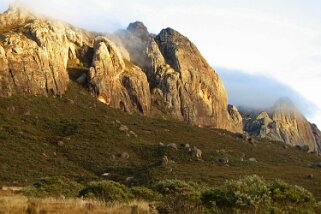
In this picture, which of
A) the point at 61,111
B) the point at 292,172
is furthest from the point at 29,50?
the point at 292,172

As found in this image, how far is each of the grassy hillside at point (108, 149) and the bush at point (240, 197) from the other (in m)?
64.7

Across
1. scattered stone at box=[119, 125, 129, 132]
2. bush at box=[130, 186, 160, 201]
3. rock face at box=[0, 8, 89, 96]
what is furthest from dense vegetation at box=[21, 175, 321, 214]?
rock face at box=[0, 8, 89, 96]

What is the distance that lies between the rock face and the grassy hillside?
5.96 metres

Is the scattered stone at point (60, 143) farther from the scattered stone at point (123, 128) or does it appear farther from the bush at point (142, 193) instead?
the bush at point (142, 193)

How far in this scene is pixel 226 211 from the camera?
17.5 meters

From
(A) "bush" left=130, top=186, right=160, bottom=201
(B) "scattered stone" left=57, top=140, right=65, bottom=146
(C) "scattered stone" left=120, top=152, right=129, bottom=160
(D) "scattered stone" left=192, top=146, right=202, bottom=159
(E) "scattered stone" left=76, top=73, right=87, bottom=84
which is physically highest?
(E) "scattered stone" left=76, top=73, right=87, bottom=84

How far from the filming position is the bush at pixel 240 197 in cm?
1706

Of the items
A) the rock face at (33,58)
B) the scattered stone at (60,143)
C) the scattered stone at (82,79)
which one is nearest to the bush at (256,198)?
the scattered stone at (60,143)

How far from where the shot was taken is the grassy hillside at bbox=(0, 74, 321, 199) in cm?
10094

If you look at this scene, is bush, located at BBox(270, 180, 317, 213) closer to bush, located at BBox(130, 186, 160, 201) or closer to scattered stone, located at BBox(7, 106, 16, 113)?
bush, located at BBox(130, 186, 160, 201)

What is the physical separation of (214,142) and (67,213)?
140 m

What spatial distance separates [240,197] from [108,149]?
4318 inches

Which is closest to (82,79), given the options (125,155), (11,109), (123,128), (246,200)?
(123,128)

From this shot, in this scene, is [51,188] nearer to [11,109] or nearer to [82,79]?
[11,109]
